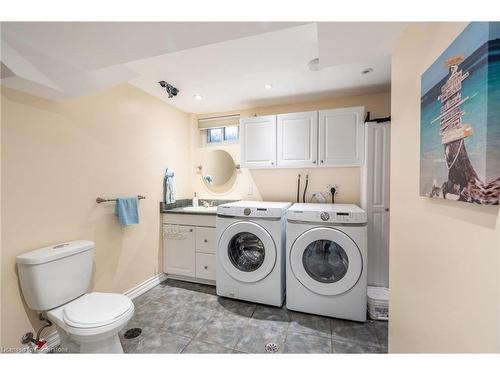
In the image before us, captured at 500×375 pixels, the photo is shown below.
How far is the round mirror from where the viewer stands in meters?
2.85

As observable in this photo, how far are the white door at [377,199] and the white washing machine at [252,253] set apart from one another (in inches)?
35.7

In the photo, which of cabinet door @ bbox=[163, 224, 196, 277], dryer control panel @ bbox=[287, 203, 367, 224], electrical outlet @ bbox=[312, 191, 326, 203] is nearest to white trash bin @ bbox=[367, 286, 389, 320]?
dryer control panel @ bbox=[287, 203, 367, 224]

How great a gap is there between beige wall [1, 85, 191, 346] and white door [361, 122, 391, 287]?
2.35m

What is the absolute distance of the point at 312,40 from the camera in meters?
1.37

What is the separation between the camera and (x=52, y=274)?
4.27 ft

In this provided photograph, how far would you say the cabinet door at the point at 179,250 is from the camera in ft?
7.83

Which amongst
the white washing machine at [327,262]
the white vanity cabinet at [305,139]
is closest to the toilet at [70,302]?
the white washing machine at [327,262]

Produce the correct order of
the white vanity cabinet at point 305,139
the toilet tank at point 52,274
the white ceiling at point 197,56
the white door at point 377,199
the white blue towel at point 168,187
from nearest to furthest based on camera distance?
the white ceiling at point 197,56 → the toilet tank at point 52,274 → the white door at point 377,199 → the white vanity cabinet at point 305,139 → the white blue towel at point 168,187

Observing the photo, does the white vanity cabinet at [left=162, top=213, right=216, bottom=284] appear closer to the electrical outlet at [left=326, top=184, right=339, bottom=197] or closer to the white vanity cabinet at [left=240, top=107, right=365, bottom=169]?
the white vanity cabinet at [left=240, top=107, right=365, bottom=169]

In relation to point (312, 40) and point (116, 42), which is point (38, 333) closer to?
point (116, 42)

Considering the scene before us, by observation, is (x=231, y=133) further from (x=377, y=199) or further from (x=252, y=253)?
(x=377, y=199)

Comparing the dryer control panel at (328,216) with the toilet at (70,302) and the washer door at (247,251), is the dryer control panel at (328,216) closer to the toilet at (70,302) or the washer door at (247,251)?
the washer door at (247,251)

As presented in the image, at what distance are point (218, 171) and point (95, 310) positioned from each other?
6.53ft

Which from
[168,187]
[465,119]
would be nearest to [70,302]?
[168,187]
